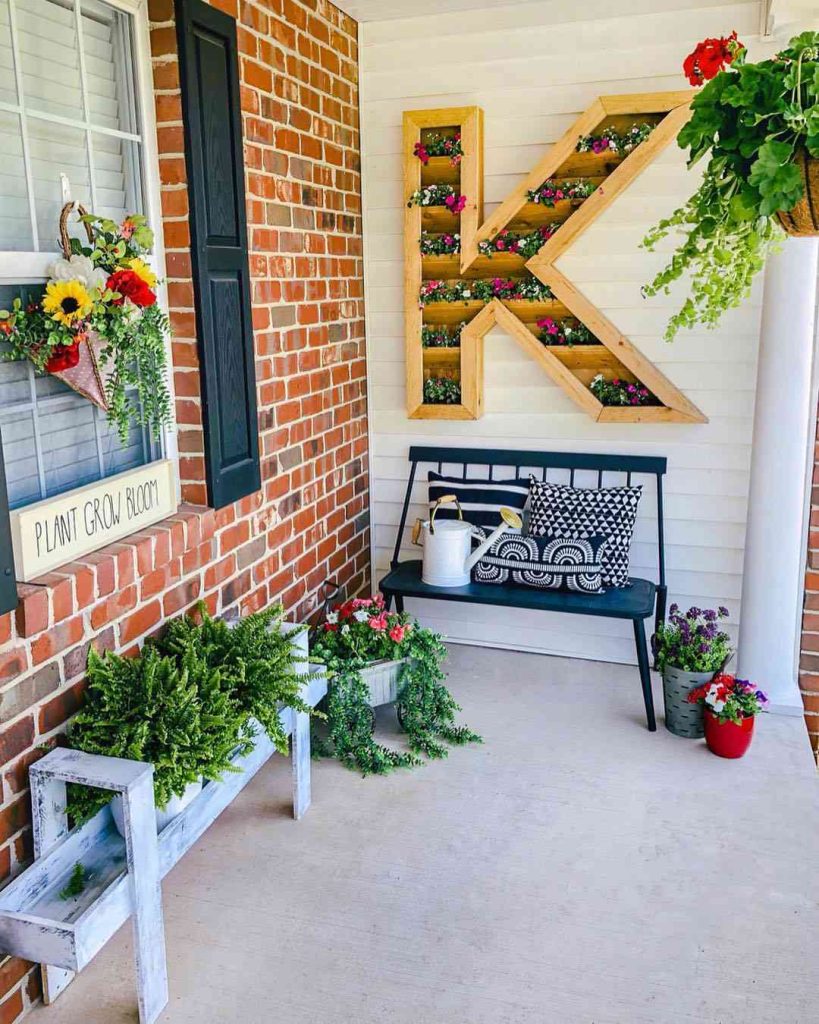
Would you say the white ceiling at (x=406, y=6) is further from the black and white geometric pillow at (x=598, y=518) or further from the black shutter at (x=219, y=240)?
the black and white geometric pillow at (x=598, y=518)

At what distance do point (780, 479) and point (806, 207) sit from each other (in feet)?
7.08

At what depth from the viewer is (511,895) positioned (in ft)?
8.66

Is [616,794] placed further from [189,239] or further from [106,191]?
[106,191]

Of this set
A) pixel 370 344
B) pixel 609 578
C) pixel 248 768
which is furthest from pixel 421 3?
pixel 248 768

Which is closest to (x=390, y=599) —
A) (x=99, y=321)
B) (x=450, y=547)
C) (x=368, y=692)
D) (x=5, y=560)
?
(x=450, y=547)

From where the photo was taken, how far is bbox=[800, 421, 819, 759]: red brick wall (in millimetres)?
3713

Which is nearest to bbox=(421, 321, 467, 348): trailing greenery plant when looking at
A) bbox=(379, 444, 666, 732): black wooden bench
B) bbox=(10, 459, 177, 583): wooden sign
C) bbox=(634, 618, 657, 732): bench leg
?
bbox=(379, 444, 666, 732): black wooden bench

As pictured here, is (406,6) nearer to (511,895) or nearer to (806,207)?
(806,207)

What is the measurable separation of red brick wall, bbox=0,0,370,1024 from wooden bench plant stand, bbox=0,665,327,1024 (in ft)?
0.25

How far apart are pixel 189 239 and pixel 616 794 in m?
2.24

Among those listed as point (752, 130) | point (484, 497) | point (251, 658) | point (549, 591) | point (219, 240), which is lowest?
point (549, 591)

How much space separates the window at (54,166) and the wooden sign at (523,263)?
5.34 ft

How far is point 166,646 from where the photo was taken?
2736 mm

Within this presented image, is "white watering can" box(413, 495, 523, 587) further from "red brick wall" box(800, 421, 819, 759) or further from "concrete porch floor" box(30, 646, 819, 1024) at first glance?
"red brick wall" box(800, 421, 819, 759)
